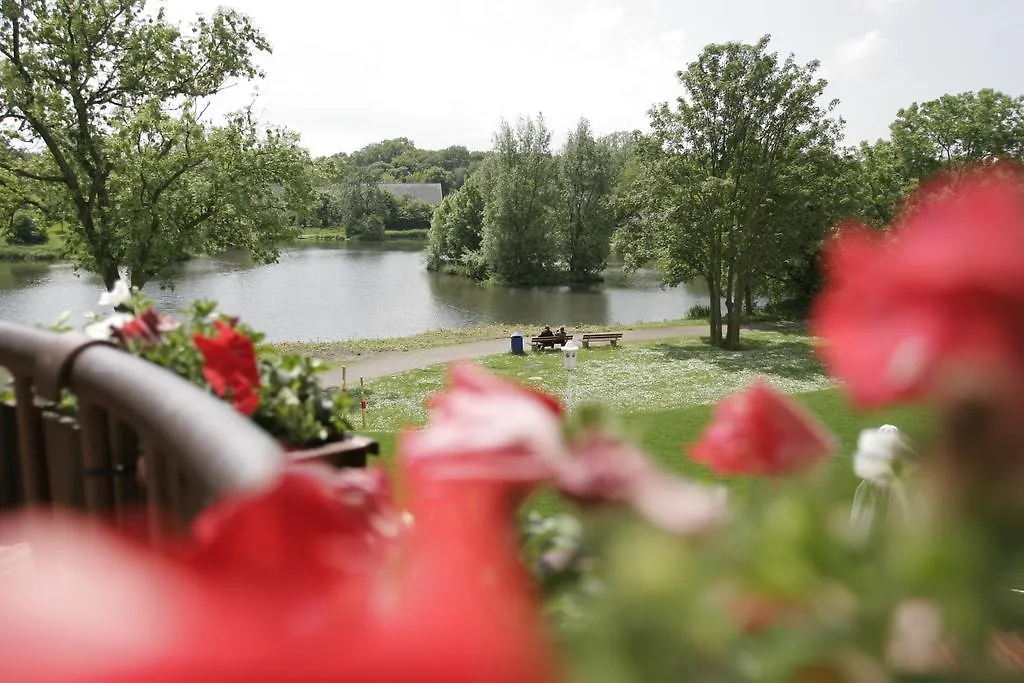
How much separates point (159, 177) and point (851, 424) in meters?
17.8

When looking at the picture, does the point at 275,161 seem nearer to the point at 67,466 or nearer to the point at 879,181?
the point at 67,466

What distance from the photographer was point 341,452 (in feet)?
6.40

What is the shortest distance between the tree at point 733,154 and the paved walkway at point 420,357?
420cm

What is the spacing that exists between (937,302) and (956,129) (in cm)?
4328

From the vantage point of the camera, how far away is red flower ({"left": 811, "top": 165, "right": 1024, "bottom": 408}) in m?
0.42

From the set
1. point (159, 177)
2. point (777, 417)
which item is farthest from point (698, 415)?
point (777, 417)

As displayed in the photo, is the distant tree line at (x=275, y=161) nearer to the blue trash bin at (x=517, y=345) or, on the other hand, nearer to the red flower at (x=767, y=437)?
the blue trash bin at (x=517, y=345)

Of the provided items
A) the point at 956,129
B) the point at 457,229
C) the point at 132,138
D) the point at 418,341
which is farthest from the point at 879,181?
the point at 132,138

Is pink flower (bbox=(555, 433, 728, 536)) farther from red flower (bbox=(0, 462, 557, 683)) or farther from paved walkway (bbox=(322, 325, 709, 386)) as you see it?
paved walkway (bbox=(322, 325, 709, 386))

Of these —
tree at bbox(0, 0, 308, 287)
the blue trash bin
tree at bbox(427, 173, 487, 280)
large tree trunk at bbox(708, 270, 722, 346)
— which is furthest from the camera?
tree at bbox(427, 173, 487, 280)

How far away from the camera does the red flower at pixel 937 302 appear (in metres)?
0.42

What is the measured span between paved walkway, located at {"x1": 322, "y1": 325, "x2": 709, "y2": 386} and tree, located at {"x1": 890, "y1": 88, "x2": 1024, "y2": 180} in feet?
49.2

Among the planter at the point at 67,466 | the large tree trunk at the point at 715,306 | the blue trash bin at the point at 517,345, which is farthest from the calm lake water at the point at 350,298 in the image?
the planter at the point at 67,466

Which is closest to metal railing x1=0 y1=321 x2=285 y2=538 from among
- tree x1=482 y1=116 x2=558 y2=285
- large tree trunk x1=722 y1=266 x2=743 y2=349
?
large tree trunk x1=722 y1=266 x2=743 y2=349
